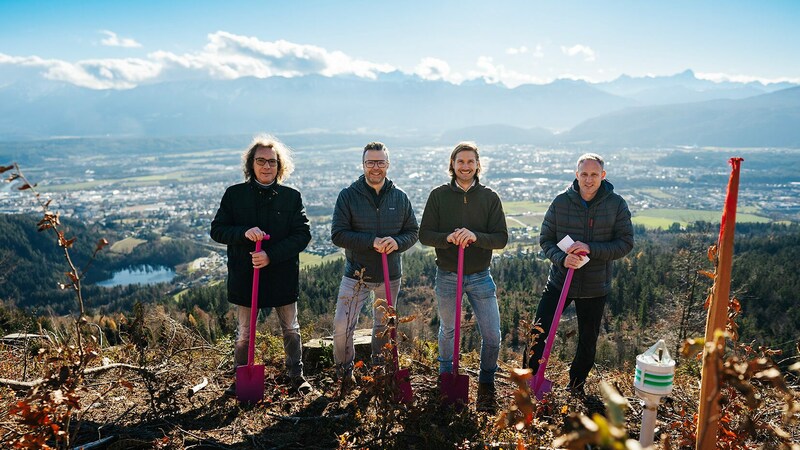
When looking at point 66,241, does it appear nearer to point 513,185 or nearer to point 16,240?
point 16,240

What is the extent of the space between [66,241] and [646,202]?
83.1 meters

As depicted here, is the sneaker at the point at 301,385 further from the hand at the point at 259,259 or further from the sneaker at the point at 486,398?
the sneaker at the point at 486,398

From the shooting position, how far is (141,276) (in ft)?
186

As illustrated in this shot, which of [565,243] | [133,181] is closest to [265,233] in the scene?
[565,243]

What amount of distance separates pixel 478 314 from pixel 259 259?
1.90 m

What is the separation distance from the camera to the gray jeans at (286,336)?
405cm

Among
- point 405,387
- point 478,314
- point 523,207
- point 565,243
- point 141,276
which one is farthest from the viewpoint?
point 523,207

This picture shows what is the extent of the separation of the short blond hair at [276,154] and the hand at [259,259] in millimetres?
728

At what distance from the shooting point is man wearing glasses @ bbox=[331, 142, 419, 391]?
13.1ft

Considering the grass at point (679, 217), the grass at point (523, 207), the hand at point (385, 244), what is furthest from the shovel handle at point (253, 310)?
the grass at point (523, 207)

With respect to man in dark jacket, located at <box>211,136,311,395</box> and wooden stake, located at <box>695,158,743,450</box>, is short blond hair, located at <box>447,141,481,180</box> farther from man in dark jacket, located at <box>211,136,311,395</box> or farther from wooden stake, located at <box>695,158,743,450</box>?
wooden stake, located at <box>695,158,743,450</box>

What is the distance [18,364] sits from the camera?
4.44 metres

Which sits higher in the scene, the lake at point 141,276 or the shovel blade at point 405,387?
the shovel blade at point 405,387

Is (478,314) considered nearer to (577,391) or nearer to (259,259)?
(577,391)
